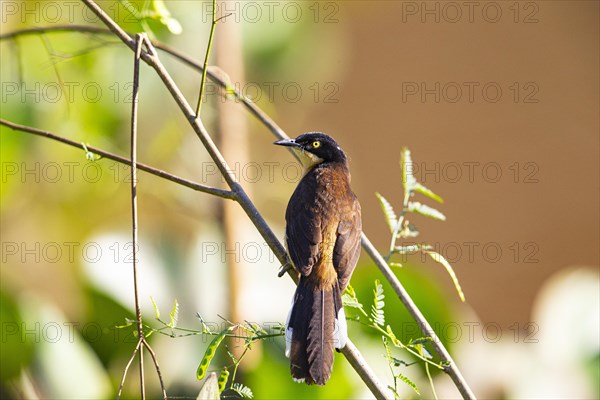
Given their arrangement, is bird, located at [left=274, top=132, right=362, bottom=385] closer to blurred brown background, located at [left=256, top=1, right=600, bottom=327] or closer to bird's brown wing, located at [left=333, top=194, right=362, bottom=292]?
bird's brown wing, located at [left=333, top=194, right=362, bottom=292]

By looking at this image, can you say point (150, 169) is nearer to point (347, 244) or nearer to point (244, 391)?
point (244, 391)

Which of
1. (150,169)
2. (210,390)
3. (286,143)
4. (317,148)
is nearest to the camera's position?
(210,390)

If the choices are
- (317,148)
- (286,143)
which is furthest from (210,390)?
(317,148)

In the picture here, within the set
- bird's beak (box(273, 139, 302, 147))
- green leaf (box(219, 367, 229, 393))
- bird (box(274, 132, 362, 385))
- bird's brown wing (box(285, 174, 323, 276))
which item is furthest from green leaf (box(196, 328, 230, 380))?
bird's beak (box(273, 139, 302, 147))

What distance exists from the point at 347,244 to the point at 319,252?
0.11m

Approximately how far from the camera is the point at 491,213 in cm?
723

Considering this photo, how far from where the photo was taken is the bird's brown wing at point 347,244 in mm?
2676

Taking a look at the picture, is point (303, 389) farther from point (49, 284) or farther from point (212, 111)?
point (49, 284)

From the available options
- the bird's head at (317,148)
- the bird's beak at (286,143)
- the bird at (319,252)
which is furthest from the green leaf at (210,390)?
the bird's head at (317,148)

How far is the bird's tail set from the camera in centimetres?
214

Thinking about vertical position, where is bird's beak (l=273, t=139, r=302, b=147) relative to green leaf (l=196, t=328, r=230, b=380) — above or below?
above

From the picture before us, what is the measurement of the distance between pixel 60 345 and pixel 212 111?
1.71 metres

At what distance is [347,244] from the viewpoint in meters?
2.77

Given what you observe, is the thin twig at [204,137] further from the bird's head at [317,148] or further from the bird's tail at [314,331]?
the bird's head at [317,148]
